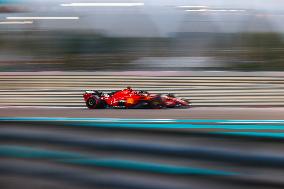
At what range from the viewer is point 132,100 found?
3689 mm

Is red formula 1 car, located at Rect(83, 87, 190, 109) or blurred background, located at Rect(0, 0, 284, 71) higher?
blurred background, located at Rect(0, 0, 284, 71)

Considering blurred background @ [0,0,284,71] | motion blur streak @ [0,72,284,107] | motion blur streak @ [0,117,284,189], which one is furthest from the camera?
motion blur streak @ [0,72,284,107]

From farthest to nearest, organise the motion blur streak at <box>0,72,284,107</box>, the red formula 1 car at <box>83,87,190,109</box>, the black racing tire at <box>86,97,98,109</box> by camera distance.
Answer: the black racing tire at <box>86,97,98,109</box> < the red formula 1 car at <box>83,87,190,109</box> < the motion blur streak at <box>0,72,284,107</box>

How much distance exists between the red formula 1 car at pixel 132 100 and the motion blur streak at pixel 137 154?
1.10 ft

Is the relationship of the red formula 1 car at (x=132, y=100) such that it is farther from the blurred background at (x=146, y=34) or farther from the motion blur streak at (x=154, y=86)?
the blurred background at (x=146, y=34)

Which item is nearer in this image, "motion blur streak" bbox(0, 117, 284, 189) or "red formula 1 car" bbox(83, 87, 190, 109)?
"motion blur streak" bbox(0, 117, 284, 189)

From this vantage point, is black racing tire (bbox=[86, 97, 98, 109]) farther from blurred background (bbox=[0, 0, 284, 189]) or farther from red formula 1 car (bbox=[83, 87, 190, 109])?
blurred background (bbox=[0, 0, 284, 189])

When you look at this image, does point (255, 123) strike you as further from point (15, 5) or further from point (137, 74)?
point (15, 5)

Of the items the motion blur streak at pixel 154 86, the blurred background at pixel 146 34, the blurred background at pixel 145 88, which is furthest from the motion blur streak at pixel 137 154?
the blurred background at pixel 146 34

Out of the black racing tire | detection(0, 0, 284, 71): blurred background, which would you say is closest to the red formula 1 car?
the black racing tire

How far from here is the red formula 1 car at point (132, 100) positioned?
340 centimetres

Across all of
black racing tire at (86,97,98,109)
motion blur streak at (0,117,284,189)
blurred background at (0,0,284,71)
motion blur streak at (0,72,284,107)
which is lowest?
motion blur streak at (0,117,284,189)

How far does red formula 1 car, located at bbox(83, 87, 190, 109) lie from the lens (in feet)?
11.2

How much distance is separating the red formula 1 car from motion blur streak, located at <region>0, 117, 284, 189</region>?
1.10 feet
